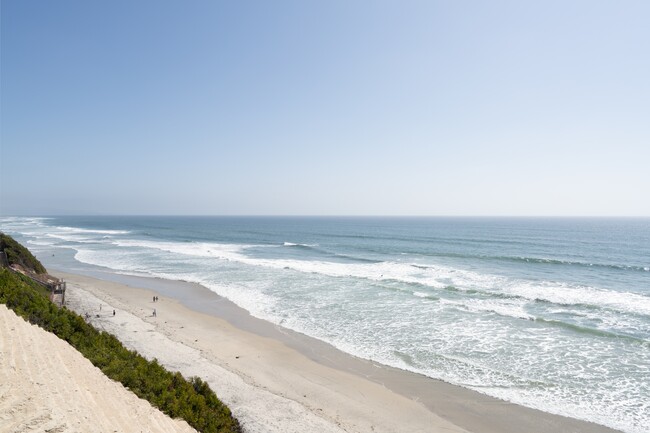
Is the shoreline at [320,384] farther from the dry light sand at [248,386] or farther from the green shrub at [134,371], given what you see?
the green shrub at [134,371]

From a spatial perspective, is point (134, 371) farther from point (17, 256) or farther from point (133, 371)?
point (17, 256)

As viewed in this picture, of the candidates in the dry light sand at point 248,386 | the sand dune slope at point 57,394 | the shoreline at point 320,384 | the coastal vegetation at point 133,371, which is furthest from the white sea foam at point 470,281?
the sand dune slope at point 57,394

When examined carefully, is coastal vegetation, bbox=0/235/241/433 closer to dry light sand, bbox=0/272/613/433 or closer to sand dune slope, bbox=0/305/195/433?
sand dune slope, bbox=0/305/195/433

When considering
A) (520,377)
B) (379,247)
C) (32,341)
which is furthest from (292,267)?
(32,341)

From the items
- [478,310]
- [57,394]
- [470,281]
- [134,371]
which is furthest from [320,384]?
[470,281]

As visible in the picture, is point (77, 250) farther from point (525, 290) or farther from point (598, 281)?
point (598, 281)

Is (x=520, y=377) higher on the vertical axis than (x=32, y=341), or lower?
lower
